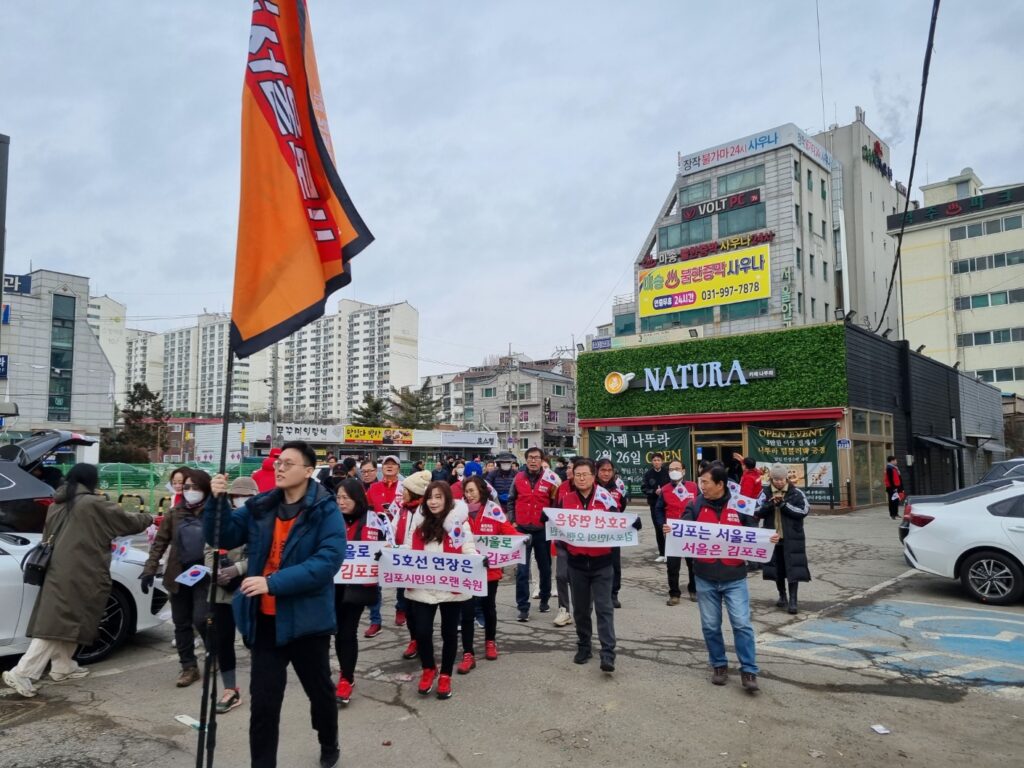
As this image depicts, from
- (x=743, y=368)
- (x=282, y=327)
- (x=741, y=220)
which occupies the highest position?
(x=741, y=220)

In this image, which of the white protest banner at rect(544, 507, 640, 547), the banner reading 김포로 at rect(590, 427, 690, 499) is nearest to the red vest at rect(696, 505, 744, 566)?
the white protest banner at rect(544, 507, 640, 547)

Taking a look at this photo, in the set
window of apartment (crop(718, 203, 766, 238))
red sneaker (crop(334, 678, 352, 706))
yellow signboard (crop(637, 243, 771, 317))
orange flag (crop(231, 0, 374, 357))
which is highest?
window of apartment (crop(718, 203, 766, 238))

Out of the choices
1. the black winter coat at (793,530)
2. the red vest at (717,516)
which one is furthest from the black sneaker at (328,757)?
the black winter coat at (793,530)

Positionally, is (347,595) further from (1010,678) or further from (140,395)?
(140,395)

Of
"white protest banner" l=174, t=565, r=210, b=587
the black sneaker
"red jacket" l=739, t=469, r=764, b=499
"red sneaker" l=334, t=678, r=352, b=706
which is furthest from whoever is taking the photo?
"red jacket" l=739, t=469, r=764, b=499

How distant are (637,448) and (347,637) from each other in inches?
844

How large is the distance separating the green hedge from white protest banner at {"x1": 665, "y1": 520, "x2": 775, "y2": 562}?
1809 cm

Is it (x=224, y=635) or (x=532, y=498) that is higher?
(x=532, y=498)

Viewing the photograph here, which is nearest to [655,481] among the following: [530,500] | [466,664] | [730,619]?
[530,500]

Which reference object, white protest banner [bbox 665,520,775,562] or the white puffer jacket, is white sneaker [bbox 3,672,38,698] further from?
white protest banner [bbox 665,520,775,562]

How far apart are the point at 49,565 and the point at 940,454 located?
107 ft

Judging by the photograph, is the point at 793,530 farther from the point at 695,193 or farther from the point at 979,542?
the point at 695,193

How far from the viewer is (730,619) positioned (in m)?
5.42

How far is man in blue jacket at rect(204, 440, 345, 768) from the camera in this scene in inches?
136
